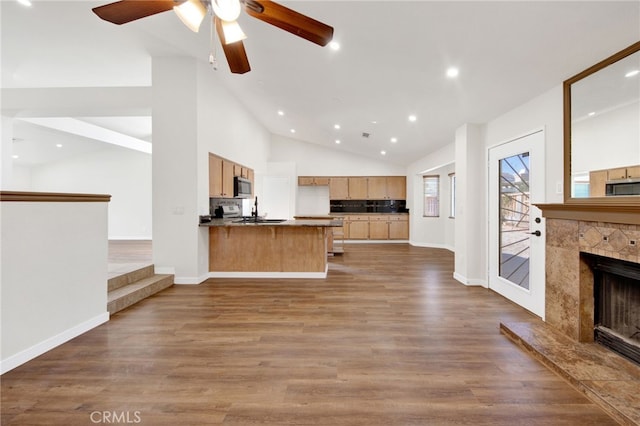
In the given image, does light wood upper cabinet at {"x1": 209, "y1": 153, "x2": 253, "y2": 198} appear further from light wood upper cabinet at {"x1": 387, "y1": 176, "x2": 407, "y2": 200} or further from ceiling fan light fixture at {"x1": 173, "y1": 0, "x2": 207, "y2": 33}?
light wood upper cabinet at {"x1": 387, "y1": 176, "x2": 407, "y2": 200}

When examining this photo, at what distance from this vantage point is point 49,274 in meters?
2.38

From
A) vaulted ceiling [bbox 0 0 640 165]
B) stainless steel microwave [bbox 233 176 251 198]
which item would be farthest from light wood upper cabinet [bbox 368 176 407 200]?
stainless steel microwave [bbox 233 176 251 198]

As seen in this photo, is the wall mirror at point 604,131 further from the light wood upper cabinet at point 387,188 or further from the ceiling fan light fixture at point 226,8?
the light wood upper cabinet at point 387,188

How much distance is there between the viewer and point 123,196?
8180 millimetres

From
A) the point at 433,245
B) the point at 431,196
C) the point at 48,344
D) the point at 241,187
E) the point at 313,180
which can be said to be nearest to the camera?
the point at 48,344

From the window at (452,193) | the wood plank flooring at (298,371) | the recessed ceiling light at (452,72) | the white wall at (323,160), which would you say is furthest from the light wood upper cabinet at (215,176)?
the window at (452,193)

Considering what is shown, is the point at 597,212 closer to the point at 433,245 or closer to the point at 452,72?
the point at 452,72

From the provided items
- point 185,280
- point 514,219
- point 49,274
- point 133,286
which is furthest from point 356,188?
point 49,274

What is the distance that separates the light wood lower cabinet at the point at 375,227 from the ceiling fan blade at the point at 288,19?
7.14m

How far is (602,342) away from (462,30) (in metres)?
2.76

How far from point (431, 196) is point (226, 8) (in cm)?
762

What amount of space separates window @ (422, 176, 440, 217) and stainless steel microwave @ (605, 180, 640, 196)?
6053mm

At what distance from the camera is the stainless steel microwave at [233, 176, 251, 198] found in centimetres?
572

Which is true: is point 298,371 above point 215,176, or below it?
below
